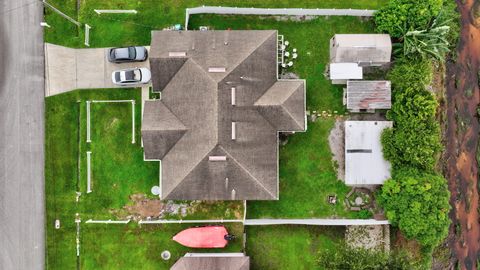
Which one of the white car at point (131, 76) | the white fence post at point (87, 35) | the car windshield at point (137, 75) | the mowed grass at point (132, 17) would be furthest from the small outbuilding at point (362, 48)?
the white fence post at point (87, 35)

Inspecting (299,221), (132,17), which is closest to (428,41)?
(299,221)

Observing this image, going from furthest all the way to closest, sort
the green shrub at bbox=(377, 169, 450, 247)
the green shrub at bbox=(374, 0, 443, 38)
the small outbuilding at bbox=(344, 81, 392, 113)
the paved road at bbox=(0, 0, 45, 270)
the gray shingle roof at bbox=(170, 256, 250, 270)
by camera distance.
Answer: the paved road at bbox=(0, 0, 45, 270), the small outbuilding at bbox=(344, 81, 392, 113), the gray shingle roof at bbox=(170, 256, 250, 270), the green shrub at bbox=(374, 0, 443, 38), the green shrub at bbox=(377, 169, 450, 247)

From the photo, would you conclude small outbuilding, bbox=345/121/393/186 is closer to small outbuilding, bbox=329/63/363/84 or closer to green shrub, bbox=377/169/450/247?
green shrub, bbox=377/169/450/247

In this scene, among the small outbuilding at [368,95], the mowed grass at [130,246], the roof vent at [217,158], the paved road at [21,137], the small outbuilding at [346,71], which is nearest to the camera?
the roof vent at [217,158]

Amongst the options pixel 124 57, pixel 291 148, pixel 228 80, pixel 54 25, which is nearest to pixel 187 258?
pixel 291 148

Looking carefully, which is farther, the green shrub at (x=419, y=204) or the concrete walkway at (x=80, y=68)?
the concrete walkway at (x=80, y=68)

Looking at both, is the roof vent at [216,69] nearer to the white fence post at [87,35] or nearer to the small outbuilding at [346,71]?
the small outbuilding at [346,71]

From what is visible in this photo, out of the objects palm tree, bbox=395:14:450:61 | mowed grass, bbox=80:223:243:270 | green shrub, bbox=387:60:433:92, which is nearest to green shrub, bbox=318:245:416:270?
mowed grass, bbox=80:223:243:270

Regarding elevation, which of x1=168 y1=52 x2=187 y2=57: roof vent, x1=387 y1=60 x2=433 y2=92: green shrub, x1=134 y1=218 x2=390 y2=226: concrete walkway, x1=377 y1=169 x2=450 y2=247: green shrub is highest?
x1=168 y1=52 x2=187 y2=57: roof vent
